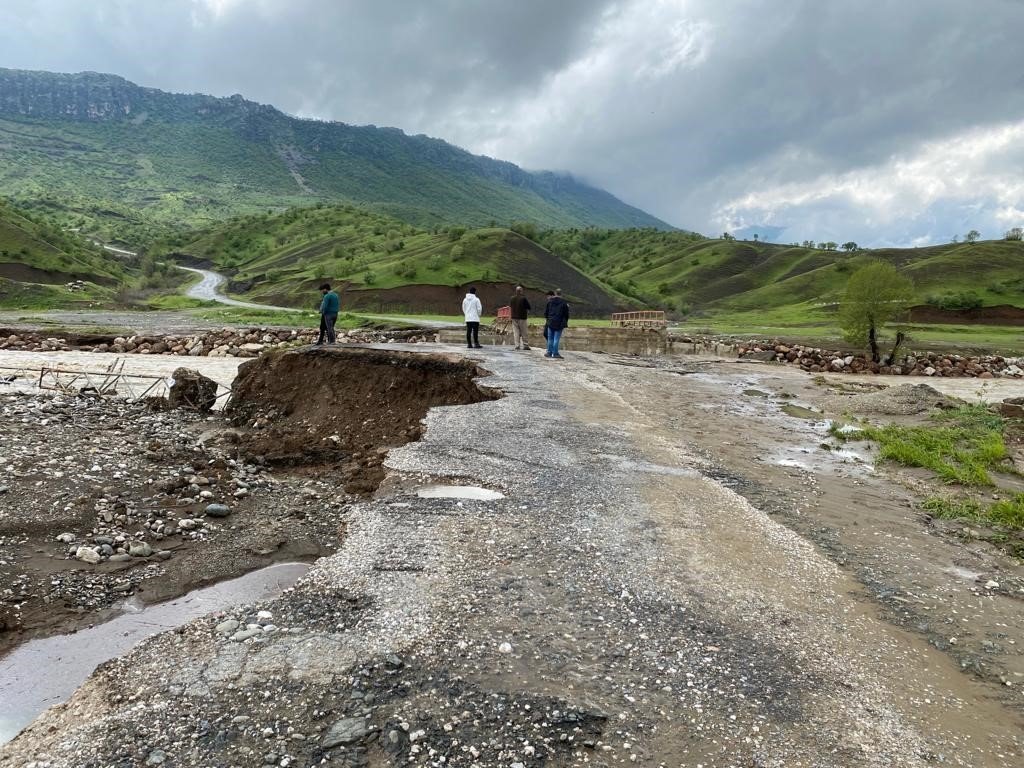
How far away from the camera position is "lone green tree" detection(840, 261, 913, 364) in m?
30.9

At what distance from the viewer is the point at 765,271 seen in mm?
101688

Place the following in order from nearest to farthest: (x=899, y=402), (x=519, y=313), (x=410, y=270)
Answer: (x=899, y=402) → (x=519, y=313) → (x=410, y=270)

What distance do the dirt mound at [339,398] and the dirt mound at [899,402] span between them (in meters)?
10.3

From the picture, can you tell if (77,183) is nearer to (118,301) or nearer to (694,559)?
(118,301)

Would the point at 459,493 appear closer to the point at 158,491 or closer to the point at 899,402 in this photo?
the point at 158,491

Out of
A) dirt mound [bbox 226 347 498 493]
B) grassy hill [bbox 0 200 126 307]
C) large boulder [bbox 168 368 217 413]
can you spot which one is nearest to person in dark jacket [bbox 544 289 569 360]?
dirt mound [bbox 226 347 498 493]

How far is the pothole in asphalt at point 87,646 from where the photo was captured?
4.14 meters

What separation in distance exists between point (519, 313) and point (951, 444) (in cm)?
1399

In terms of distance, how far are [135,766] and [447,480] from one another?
5110 millimetres

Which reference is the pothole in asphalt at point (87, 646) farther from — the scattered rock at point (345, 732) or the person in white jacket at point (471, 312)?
the person in white jacket at point (471, 312)

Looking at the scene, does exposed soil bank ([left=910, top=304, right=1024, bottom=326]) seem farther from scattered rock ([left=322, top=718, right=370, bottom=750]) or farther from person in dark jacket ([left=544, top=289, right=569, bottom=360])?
scattered rock ([left=322, top=718, right=370, bottom=750])

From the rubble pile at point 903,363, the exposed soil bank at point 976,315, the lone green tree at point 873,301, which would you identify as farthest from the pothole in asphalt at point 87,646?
the exposed soil bank at point 976,315

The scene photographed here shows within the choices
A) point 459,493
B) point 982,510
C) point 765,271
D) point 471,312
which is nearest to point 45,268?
point 471,312

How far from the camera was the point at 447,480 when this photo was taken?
8.18m
